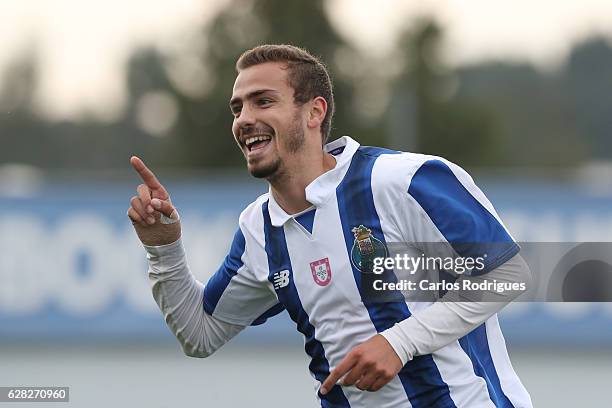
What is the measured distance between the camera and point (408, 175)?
4.61 m

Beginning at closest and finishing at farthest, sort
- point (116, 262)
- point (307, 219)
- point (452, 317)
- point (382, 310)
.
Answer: point (452, 317) < point (382, 310) < point (307, 219) < point (116, 262)

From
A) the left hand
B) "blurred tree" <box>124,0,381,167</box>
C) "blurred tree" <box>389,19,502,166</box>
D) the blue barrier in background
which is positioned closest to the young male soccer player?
the left hand

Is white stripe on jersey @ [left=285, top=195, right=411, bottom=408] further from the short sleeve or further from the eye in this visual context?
the eye

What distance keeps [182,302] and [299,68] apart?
115cm

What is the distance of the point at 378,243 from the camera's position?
4660mm

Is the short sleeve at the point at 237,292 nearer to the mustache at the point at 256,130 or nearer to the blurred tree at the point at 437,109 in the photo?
the mustache at the point at 256,130

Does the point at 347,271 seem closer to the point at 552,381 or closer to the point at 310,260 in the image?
the point at 310,260

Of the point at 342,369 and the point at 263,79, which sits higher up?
the point at 263,79

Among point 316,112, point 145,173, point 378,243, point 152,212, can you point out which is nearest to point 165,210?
point 152,212

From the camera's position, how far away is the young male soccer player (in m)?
4.49

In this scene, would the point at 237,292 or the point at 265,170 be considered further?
the point at 237,292

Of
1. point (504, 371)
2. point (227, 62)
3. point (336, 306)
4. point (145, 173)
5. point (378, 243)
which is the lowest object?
point (504, 371)

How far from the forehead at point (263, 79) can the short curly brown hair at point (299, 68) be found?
0.08 ft

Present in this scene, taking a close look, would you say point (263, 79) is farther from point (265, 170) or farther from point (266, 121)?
point (265, 170)
